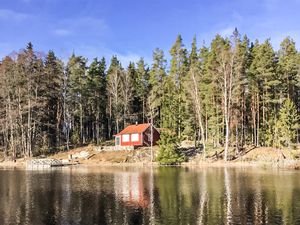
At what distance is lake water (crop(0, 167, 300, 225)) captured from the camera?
22.6m

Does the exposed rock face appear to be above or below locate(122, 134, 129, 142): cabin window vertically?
below

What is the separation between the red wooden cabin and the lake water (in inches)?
1204

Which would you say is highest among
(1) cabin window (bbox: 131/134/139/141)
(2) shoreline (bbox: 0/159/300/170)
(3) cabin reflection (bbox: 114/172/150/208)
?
(1) cabin window (bbox: 131/134/139/141)

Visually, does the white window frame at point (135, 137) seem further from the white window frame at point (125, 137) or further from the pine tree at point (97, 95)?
the pine tree at point (97, 95)

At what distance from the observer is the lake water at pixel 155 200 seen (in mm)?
22609

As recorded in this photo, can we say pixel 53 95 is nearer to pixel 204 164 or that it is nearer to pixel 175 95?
pixel 175 95

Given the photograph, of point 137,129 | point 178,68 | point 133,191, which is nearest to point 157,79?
point 178,68

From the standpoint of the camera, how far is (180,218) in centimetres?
2248

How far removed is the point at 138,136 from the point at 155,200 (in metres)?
44.4

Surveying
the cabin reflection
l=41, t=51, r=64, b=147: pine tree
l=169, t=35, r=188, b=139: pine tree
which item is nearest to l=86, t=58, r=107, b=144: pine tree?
l=41, t=51, r=64, b=147: pine tree

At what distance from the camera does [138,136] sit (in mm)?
73000

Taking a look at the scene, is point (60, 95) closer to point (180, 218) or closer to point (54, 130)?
point (54, 130)

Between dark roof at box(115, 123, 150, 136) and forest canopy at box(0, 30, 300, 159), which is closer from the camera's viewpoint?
forest canopy at box(0, 30, 300, 159)

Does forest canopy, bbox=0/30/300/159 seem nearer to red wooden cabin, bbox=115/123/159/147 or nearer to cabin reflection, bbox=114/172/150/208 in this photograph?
red wooden cabin, bbox=115/123/159/147
